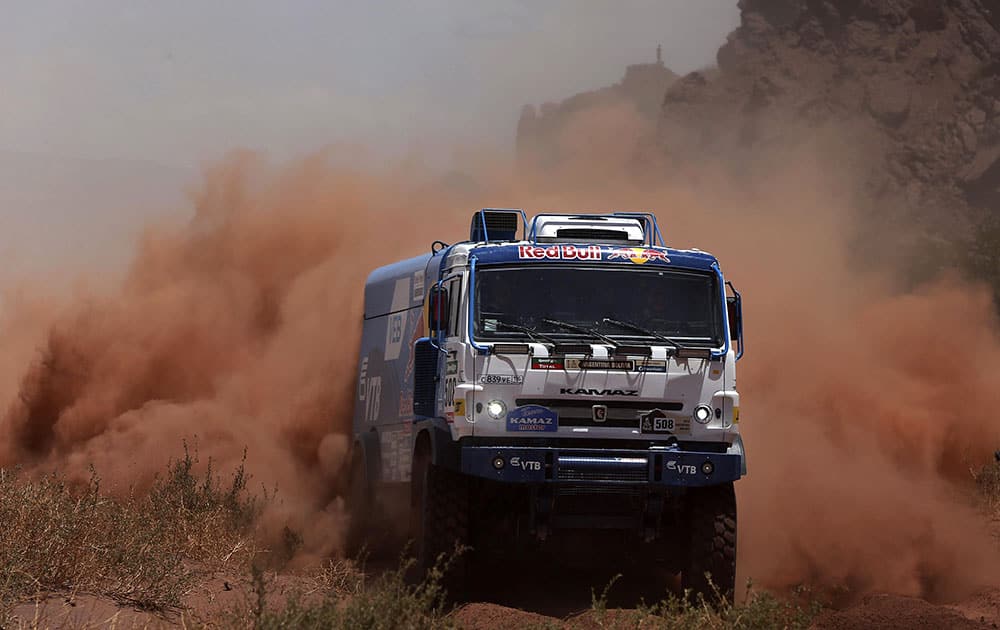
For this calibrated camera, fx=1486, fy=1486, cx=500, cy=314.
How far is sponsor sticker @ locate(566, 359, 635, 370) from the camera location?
498 inches

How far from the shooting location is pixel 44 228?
247ft

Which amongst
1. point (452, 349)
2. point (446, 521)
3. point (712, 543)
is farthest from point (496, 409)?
point (712, 543)

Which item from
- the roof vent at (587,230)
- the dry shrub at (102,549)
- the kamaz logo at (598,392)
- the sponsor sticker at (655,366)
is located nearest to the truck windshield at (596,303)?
the sponsor sticker at (655,366)

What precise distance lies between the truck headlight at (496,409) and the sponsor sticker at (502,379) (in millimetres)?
161

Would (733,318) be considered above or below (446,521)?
above

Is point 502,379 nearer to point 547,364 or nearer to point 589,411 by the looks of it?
point 547,364

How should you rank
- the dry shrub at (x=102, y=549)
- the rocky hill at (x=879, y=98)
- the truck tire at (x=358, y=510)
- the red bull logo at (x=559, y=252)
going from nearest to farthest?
the dry shrub at (x=102, y=549)
the red bull logo at (x=559, y=252)
the truck tire at (x=358, y=510)
the rocky hill at (x=879, y=98)

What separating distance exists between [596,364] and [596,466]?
865 millimetres

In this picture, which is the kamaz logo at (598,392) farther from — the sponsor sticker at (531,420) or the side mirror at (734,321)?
the side mirror at (734,321)

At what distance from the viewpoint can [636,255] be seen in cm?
1326

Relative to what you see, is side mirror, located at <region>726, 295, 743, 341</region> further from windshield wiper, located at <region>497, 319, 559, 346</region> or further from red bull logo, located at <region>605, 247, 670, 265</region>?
windshield wiper, located at <region>497, 319, 559, 346</region>

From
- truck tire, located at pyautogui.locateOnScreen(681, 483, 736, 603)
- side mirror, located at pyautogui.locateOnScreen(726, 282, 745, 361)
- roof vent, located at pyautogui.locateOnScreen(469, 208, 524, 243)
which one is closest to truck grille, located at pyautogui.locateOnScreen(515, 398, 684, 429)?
side mirror, located at pyautogui.locateOnScreen(726, 282, 745, 361)

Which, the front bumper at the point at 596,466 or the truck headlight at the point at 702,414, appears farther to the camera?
the truck headlight at the point at 702,414

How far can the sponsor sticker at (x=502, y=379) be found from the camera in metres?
12.6
